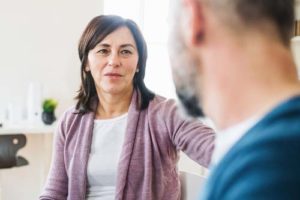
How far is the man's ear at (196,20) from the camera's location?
1.71 ft

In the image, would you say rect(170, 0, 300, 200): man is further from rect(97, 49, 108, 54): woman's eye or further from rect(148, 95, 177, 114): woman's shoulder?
rect(97, 49, 108, 54): woman's eye

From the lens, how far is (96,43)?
1.44m

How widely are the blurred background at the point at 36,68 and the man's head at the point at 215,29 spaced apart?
2.01m

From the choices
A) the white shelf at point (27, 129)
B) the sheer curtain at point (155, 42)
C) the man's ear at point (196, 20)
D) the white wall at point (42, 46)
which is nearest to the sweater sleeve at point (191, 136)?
the man's ear at point (196, 20)

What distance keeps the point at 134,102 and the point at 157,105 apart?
0.09 metres

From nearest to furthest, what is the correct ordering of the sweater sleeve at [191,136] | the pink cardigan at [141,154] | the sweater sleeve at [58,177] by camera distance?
1. the sweater sleeve at [191,136]
2. the pink cardigan at [141,154]
3. the sweater sleeve at [58,177]

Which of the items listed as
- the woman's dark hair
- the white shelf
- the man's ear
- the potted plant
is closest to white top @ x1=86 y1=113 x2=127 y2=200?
the woman's dark hair

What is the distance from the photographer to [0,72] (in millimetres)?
2594

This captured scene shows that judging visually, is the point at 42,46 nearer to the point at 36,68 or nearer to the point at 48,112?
the point at 36,68

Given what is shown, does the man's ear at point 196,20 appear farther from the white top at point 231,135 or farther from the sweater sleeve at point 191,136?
the sweater sleeve at point 191,136

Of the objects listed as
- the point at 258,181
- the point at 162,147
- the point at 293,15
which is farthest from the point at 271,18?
the point at 162,147

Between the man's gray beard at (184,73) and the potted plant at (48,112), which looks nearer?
the man's gray beard at (184,73)

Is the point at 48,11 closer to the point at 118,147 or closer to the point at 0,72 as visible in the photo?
the point at 0,72

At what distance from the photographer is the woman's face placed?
4.69ft
